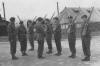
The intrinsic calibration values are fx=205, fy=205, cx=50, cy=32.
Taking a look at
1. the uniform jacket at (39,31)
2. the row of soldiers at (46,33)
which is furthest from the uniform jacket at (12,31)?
the uniform jacket at (39,31)

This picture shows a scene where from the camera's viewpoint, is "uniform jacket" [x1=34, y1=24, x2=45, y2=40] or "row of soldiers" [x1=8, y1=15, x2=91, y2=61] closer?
"row of soldiers" [x1=8, y1=15, x2=91, y2=61]

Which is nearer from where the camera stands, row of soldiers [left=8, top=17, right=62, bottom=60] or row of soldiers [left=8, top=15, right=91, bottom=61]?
row of soldiers [left=8, top=15, right=91, bottom=61]

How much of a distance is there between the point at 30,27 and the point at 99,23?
35.0m

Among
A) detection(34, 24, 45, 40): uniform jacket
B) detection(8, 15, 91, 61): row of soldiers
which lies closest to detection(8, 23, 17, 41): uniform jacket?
detection(8, 15, 91, 61): row of soldiers

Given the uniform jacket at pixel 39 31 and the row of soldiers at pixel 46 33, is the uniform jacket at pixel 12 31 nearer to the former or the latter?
the row of soldiers at pixel 46 33

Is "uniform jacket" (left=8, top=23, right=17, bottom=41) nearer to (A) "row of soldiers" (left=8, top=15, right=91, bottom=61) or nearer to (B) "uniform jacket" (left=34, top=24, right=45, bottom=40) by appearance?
(A) "row of soldiers" (left=8, top=15, right=91, bottom=61)

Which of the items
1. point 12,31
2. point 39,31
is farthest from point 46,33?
point 12,31

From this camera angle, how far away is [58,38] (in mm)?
11227

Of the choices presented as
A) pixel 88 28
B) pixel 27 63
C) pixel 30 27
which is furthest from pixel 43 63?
pixel 30 27

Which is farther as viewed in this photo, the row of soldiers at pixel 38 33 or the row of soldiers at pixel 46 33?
the row of soldiers at pixel 38 33

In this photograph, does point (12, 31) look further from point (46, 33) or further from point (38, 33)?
point (46, 33)

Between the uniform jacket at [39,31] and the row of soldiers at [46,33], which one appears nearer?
the row of soldiers at [46,33]

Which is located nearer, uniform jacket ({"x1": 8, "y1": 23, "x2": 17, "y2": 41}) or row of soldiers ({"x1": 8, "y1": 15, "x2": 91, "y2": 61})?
row of soldiers ({"x1": 8, "y1": 15, "x2": 91, "y2": 61})

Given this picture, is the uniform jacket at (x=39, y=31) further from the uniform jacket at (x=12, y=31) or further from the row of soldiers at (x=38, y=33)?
the uniform jacket at (x=12, y=31)
